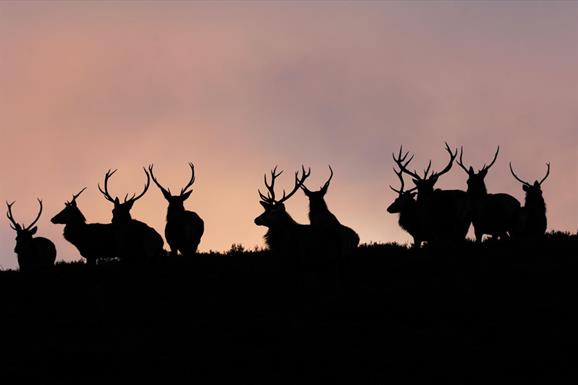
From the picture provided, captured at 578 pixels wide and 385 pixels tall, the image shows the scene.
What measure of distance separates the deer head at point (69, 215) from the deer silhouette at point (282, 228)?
713 cm

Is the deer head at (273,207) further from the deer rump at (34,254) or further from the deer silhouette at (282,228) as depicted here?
the deer rump at (34,254)

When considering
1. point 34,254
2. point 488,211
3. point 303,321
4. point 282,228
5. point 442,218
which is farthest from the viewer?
point 34,254

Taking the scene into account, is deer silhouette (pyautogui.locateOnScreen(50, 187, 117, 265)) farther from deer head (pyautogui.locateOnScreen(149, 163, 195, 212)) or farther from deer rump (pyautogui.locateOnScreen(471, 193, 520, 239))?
deer rump (pyautogui.locateOnScreen(471, 193, 520, 239))

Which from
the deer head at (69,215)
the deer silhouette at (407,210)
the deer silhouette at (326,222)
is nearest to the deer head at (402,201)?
the deer silhouette at (407,210)

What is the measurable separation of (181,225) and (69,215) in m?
3.52

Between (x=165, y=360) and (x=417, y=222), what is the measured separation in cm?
1065

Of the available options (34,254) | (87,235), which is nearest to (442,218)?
(87,235)

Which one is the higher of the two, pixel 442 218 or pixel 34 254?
pixel 442 218

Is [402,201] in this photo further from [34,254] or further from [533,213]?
[34,254]

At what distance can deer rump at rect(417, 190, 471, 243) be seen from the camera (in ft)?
73.5

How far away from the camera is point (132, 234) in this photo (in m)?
22.4

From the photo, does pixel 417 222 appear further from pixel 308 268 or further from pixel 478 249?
pixel 308 268

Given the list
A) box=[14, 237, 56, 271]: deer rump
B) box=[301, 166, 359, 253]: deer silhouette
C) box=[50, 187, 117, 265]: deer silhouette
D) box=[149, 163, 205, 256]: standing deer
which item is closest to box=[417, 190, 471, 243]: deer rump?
box=[301, 166, 359, 253]: deer silhouette

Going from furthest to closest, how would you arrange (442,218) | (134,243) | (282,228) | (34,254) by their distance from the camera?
(34,254) < (442,218) < (134,243) < (282,228)
